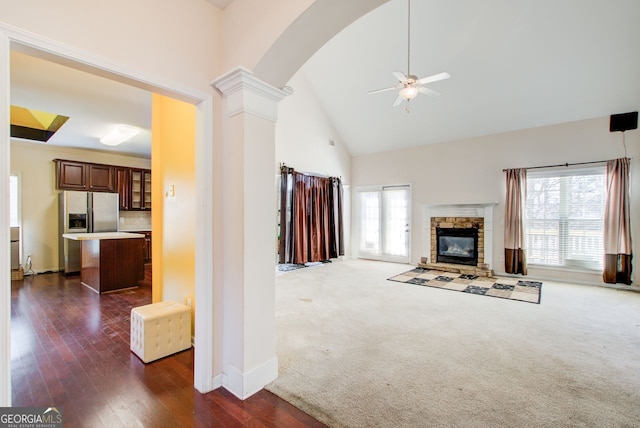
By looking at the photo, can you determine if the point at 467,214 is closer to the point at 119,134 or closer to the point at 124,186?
the point at 119,134

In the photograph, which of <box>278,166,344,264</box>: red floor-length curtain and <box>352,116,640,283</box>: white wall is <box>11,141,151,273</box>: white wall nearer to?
<box>278,166,344,264</box>: red floor-length curtain

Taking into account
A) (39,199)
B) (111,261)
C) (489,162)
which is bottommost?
(111,261)

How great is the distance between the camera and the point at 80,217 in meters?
5.90

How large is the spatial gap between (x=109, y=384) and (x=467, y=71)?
622cm

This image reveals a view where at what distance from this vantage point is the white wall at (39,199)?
571cm

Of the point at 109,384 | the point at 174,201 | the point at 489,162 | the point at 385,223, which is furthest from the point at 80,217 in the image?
the point at 489,162

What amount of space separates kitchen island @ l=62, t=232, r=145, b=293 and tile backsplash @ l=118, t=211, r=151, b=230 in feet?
7.85

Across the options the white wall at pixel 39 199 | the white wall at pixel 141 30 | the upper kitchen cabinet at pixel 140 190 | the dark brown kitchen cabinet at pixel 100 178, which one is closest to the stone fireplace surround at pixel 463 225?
the white wall at pixel 141 30

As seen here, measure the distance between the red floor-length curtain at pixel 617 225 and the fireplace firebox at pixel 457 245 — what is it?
6.54 feet

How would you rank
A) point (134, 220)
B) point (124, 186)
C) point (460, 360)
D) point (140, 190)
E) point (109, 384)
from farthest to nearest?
point (134, 220) → point (140, 190) → point (124, 186) → point (460, 360) → point (109, 384)

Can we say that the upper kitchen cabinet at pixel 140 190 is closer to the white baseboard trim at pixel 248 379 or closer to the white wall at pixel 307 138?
the white wall at pixel 307 138

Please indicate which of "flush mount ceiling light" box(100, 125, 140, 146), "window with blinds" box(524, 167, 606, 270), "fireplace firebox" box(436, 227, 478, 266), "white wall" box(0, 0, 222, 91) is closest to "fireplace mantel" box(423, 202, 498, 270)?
"fireplace firebox" box(436, 227, 478, 266)

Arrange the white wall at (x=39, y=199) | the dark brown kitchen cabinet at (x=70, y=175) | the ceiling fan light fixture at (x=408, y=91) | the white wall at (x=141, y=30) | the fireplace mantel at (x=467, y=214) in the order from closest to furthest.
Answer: the white wall at (x=141, y=30), the ceiling fan light fixture at (x=408, y=91), the white wall at (x=39, y=199), the fireplace mantel at (x=467, y=214), the dark brown kitchen cabinet at (x=70, y=175)

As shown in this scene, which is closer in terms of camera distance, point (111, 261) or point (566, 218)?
point (111, 261)
